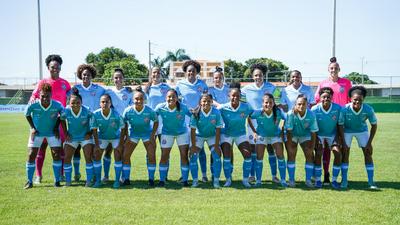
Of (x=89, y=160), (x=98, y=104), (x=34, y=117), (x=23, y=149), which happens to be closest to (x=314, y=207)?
(x=89, y=160)

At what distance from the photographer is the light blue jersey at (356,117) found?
6.59 meters

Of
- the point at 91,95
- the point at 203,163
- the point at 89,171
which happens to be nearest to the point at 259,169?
→ the point at 203,163

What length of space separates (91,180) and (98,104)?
4.63 feet

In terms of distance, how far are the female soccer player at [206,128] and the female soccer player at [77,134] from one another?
1.75 meters

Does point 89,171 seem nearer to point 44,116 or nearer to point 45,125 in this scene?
point 45,125

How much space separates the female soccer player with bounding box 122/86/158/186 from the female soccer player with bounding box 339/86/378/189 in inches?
126

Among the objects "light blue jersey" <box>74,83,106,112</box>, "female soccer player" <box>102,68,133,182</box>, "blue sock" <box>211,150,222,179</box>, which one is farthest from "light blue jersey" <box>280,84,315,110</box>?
"light blue jersey" <box>74,83,106,112</box>

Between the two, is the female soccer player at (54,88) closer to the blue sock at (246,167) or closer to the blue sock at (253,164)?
the blue sock at (246,167)

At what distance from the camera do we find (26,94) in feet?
122

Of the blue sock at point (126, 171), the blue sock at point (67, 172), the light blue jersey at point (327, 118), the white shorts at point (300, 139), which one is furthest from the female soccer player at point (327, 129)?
the blue sock at point (67, 172)

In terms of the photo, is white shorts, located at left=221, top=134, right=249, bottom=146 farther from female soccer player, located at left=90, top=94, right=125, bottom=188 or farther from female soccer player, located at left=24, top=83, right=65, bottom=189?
female soccer player, located at left=24, top=83, right=65, bottom=189

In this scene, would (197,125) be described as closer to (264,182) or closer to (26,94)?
(264,182)

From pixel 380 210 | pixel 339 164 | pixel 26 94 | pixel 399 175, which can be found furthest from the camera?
pixel 26 94

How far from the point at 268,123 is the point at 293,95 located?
86 cm
